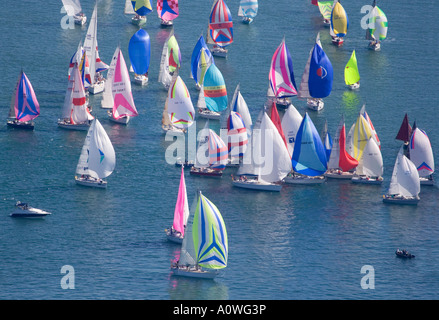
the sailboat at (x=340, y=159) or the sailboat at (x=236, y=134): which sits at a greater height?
the sailboat at (x=236, y=134)

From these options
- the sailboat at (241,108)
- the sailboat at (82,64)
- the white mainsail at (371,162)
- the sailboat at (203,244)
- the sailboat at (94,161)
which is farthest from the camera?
the sailboat at (82,64)

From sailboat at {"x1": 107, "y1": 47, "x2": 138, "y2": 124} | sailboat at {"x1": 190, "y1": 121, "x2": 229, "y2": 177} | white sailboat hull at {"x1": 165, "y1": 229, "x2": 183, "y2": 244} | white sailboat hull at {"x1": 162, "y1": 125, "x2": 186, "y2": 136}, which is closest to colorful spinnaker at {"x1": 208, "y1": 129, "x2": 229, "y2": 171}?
sailboat at {"x1": 190, "y1": 121, "x2": 229, "y2": 177}

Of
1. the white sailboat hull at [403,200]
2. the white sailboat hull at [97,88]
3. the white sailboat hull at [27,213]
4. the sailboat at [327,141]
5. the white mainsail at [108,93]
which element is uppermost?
the white sailboat hull at [97,88]

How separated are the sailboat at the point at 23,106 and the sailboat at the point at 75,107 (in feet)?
12.4

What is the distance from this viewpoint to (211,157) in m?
167

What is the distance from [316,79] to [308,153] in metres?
27.1

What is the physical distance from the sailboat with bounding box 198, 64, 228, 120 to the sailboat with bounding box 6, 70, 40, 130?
22797mm

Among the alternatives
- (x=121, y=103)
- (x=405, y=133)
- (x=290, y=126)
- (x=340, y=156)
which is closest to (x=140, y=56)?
(x=121, y=103)

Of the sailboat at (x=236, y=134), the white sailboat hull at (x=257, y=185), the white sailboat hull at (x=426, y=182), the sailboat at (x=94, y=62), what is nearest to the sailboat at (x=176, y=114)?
the sailboat at (x=236, y=134)

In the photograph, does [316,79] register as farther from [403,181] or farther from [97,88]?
[403,181]

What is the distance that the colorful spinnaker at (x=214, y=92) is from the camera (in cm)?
18638

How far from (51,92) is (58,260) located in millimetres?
52764

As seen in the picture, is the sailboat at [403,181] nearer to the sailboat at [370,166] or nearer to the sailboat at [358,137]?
the sailboat at [370,166]

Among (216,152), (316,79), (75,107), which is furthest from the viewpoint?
(316,79)
